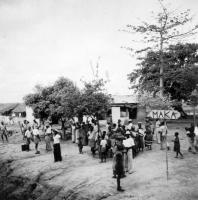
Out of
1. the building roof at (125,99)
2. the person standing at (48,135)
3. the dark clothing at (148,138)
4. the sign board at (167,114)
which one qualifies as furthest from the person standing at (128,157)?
the building roof at (125,99)

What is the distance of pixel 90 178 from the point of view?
11.9 m

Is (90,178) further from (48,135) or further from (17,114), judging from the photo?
(17,114)

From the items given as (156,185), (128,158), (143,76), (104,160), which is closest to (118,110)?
(143,76)

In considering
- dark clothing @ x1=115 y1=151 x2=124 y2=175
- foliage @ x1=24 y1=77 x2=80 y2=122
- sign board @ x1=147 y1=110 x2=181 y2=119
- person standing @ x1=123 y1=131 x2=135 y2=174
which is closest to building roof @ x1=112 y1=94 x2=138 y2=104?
foliage @ x1=24 y1=77 x2=80 y2=122

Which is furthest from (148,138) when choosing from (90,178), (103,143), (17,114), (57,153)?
(17,114)

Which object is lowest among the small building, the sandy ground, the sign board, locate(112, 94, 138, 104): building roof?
the sandy ground

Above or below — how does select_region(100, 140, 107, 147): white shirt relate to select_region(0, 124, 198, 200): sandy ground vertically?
above

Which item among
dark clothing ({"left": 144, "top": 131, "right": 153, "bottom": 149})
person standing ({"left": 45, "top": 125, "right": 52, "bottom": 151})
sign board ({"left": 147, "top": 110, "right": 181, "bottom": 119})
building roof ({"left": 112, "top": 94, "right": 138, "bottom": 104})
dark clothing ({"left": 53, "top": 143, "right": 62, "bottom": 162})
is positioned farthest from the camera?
building roof ({"left": 112, "top": 94, "right": 138, "bottom": 104})

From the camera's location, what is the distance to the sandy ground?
32.3 ft

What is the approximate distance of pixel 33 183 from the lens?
1315cm

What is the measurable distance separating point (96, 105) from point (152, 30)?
7310 millimetres

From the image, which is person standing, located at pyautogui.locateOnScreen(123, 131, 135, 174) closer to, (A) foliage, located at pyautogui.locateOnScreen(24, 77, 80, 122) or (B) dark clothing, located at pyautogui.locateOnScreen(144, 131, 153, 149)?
(B) dark clothing, located at pyautogui.locateOnScreen(144, 131, 153, 149)

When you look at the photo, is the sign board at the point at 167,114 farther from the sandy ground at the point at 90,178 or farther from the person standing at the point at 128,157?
the sandy ground at the point at 90,178

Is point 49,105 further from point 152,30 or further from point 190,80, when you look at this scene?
point 190,80
